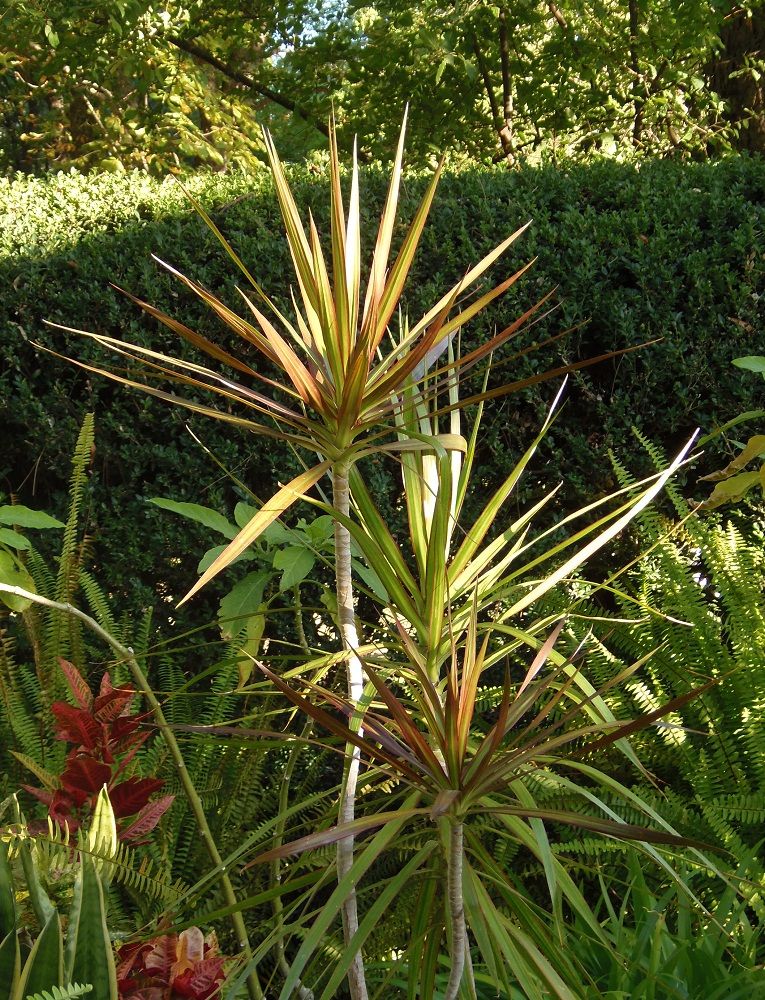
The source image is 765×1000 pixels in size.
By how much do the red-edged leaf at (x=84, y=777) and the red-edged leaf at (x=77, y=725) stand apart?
33mm

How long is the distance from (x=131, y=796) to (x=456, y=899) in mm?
808

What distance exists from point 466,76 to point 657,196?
3262 mm

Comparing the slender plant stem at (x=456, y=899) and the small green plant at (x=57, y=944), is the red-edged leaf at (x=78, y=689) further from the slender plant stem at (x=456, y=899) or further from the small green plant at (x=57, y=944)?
the slender plant stem at (x=456, y=899)

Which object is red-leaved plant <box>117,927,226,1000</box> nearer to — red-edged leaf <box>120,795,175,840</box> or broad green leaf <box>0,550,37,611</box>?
red-edged leaf <box>120,795,175,840</box>

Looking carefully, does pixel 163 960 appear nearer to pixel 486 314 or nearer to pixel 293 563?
pixel 293 563

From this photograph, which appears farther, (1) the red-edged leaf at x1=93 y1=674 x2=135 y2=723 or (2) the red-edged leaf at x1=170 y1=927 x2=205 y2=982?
(1) the red-edged leaf at x1=93 y1=674 x2=135 y2=723

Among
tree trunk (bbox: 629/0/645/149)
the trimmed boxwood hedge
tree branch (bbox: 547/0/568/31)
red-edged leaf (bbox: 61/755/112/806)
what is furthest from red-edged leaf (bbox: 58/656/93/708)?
tree branch (bbox: 547/0/568/31)

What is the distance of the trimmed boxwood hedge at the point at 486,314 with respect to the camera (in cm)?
294

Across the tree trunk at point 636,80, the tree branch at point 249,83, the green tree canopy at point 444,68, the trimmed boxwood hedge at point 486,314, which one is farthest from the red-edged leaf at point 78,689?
the tree branch at point 249,83

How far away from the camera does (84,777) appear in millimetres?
1750

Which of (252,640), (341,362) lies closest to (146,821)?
(252,640)

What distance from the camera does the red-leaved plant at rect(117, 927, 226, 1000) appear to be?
4.90 ft

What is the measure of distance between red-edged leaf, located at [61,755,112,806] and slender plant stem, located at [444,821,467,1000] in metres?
0.78

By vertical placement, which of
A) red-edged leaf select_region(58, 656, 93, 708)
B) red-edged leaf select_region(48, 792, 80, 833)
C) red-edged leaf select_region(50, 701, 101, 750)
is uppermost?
red-edged leaf select_region(58, 656, 93, 708)
